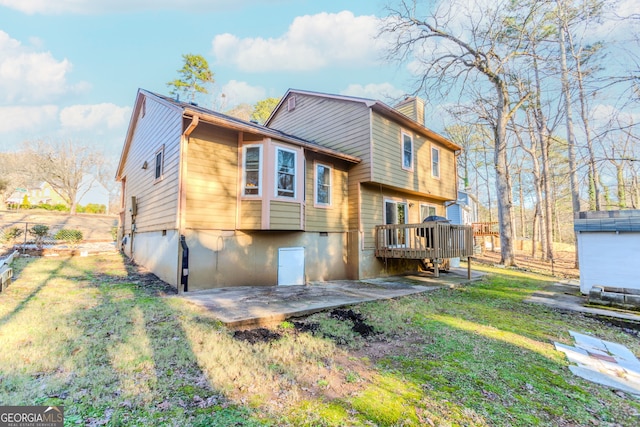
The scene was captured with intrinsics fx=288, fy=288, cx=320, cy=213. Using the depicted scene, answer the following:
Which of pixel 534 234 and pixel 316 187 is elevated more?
pixel 316 187

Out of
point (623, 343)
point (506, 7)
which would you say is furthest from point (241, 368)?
point (506, 7)

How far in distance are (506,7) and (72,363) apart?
18.3m

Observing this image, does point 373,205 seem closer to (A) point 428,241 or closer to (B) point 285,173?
(A) point 428,241

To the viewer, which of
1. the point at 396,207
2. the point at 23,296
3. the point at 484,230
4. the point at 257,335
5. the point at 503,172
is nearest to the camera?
the point at 257,335

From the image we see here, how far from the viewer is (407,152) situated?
1187 centimetres

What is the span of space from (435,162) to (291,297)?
10057 millimetres

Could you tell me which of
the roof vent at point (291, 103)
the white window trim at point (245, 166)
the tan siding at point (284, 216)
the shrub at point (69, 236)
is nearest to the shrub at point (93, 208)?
the shrub at point (69, 236)

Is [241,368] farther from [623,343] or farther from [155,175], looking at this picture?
[155,175]

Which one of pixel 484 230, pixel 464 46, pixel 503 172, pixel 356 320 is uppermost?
pixel 464 46

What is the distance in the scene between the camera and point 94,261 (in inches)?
431

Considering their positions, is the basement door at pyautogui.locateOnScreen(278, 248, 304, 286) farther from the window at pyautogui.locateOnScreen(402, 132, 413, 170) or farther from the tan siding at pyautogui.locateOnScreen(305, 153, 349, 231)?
the window at pyautogui.locateOnScreen(402, 132, 413, 170)

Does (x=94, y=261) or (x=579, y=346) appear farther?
(x=94, y=261)

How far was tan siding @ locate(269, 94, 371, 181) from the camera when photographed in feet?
33.5


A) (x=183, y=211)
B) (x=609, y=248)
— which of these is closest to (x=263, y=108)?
(x=183, y=211)
